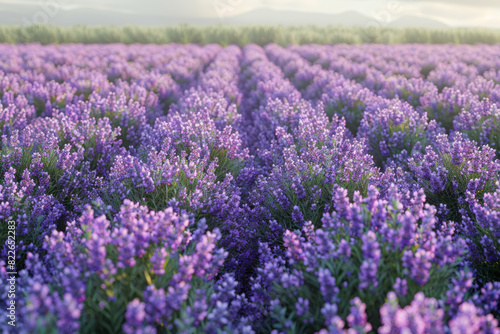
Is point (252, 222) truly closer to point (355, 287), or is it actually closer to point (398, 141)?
point (355, 287)

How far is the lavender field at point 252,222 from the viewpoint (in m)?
1.52

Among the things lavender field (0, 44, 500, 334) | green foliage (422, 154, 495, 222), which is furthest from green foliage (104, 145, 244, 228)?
green foliage (422, 154, 495, 222)

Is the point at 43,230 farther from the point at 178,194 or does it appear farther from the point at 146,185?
the point at 178,194

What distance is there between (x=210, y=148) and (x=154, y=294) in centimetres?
238

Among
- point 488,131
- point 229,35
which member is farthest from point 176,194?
point 229,35

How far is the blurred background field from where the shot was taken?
21.0 m

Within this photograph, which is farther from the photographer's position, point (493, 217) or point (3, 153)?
point (3, 153)

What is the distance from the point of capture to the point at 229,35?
76.7 feet

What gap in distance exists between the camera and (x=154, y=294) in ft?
4.73

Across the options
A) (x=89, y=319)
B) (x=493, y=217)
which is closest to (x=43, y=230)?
(x=89, y=319)

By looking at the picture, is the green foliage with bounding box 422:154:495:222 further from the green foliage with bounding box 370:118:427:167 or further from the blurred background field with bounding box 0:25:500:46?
the blurred background field with bounding box 0:25:500:46

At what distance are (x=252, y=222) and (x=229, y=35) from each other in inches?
889

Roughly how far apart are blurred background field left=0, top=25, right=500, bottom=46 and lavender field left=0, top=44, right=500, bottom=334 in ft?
58.2

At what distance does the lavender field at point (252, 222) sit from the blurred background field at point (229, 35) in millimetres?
17745
